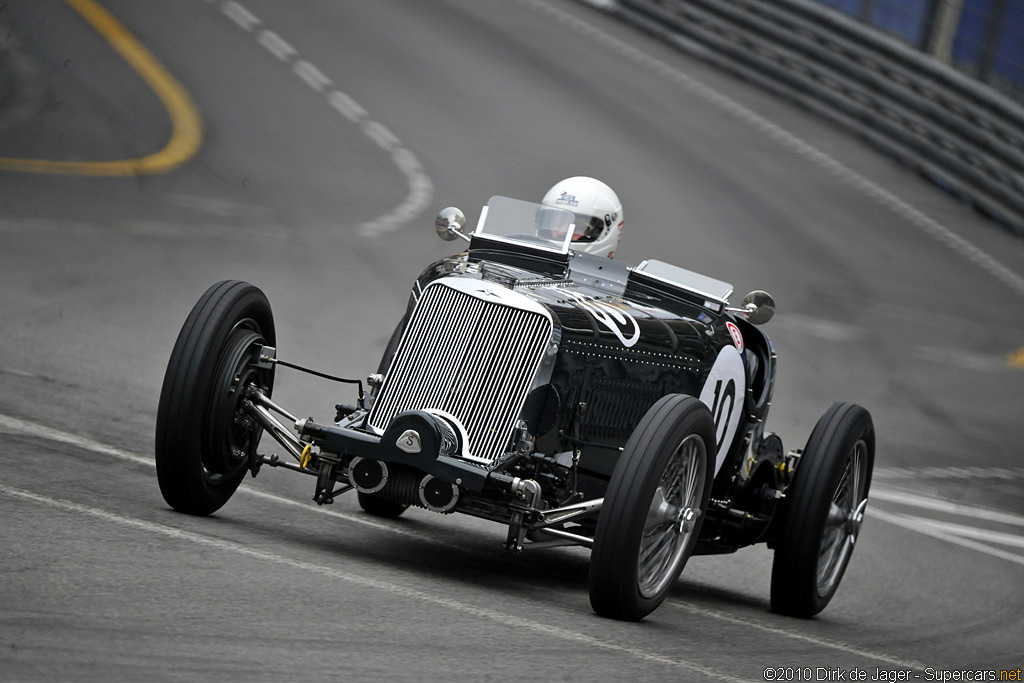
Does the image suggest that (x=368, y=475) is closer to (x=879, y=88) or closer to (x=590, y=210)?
(x=590, y=210)

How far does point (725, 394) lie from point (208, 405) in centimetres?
279

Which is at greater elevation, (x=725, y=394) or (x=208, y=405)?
(x=725, y=394)

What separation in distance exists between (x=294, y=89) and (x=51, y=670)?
55.1 ft

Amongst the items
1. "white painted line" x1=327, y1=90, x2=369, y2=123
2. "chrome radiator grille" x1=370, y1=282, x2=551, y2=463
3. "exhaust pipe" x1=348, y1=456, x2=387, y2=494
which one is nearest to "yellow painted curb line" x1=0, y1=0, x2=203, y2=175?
"white painted line" x1=327, y1=90, x2=369, y2=123

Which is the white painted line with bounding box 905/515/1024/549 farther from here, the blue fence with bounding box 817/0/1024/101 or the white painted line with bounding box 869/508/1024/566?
the blue fence with bounding box 817/0/1024/101

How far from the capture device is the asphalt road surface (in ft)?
16.7

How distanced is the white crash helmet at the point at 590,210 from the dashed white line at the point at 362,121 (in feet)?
24.6

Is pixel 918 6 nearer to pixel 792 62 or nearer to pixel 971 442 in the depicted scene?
pixel 792 62

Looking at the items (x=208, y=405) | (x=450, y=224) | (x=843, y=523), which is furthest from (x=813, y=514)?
(x=208, y=405)

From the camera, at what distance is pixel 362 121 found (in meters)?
19.7

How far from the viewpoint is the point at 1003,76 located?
21812mm

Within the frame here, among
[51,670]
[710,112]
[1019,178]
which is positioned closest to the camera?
[51,670]

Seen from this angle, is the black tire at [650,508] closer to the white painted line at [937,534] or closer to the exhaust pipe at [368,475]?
the exhaust pipe at [368,475]

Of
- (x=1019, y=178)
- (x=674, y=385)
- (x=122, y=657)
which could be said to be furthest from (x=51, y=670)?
(x=1019, y=178)
